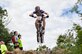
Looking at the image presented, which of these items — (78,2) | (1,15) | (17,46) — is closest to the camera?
(78,2)

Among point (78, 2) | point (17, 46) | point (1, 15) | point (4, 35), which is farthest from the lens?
point (1, 15)

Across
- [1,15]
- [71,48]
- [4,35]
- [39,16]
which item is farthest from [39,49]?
[1,15]

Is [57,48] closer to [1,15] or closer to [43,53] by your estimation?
[43,53]

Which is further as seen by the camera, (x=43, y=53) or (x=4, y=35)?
(x=4, y=35)

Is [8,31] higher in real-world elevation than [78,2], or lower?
lower

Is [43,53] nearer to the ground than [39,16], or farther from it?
nearer to the ground

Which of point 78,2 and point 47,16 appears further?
point 47,16

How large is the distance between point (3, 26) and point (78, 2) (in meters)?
30.4

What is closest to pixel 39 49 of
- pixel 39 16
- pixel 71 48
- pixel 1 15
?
pixel 39 16

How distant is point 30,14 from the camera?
17.9 m

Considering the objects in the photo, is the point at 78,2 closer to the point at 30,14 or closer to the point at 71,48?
the point at 71,48

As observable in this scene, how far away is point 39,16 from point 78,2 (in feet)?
23.7

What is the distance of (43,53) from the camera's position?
17562 millimetres

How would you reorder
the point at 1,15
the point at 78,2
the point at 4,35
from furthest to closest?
the point at 1,15 → the point at 4,35 → the point at 78,2
